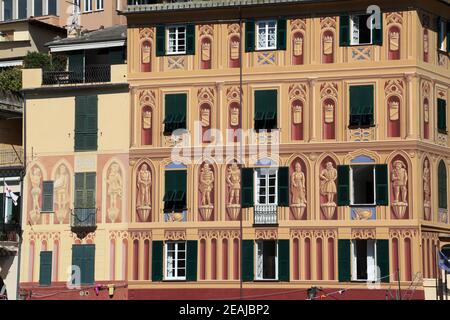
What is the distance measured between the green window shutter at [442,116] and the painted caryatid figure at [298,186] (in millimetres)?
6843

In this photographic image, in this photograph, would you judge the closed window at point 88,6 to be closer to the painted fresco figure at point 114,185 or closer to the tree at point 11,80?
the tree at point 11,80

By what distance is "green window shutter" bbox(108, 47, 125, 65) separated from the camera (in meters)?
56.2

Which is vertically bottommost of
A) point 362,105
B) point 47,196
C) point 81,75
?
point 47,196

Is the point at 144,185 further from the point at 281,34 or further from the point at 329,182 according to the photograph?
the point at 281,34

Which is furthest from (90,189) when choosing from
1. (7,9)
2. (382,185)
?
(7,9)

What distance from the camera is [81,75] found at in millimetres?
56594

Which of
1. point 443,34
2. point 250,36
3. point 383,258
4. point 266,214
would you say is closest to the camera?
point 383,258

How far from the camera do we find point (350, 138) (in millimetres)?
50969

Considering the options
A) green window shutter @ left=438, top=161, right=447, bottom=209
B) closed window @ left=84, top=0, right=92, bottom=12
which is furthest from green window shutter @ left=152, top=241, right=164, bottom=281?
closed window @ left=84, top=0, right=92, bottom=12

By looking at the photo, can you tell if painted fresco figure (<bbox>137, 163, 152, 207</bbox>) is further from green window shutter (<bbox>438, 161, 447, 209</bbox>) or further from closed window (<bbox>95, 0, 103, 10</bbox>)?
closed window (<bbox>95, 0, 103, 10</bbox>)

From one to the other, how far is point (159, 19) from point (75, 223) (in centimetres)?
1063

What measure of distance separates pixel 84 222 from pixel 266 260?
921cm

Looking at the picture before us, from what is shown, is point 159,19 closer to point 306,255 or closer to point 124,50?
point 124,50

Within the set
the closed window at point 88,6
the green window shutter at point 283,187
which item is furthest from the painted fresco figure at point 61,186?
the closed window at point 88,6
